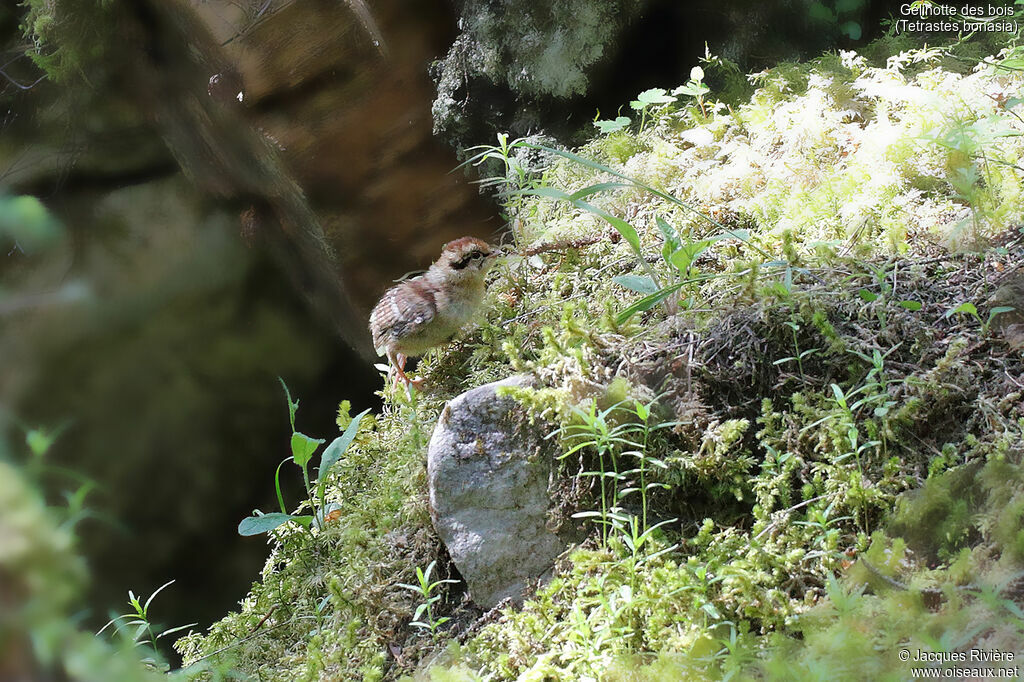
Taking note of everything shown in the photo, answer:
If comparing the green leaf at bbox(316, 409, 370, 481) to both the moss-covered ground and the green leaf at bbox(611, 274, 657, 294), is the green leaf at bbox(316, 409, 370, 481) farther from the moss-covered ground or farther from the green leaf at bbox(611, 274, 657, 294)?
the green leaf at bbox(611, 274, 657, 294)

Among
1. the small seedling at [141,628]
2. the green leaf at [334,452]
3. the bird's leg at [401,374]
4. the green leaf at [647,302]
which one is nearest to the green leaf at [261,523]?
the green leaf at [334,452]

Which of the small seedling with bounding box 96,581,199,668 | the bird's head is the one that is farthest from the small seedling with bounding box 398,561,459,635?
the bird's head

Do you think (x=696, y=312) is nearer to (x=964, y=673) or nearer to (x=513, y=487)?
(x=513, y=487)

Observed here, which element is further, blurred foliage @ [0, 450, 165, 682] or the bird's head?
the bird's head

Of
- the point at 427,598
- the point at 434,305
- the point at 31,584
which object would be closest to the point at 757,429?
the point at 427,598

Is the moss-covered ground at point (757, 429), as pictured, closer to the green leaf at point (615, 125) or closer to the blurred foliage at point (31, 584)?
the green leaf at point (615, 125)
